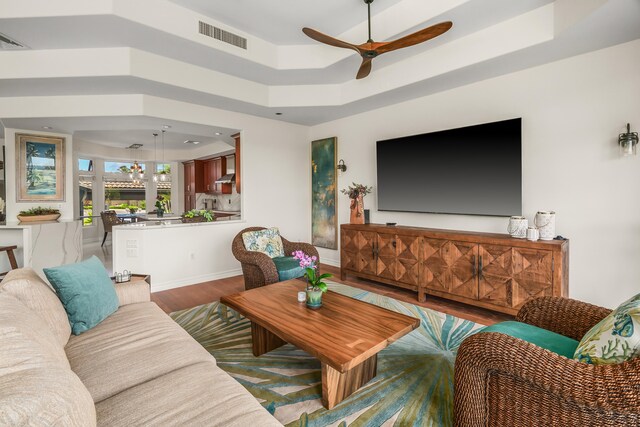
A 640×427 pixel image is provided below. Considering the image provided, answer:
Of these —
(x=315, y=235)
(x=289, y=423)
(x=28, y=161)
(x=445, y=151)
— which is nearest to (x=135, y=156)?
(x=28, y=161)

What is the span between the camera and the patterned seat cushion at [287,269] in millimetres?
3496

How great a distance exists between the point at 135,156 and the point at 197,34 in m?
6.77

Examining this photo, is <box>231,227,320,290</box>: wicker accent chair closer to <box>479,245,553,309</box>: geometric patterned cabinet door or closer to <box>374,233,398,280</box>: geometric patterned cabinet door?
<box>374,233,398,280</box>: geometric patterned cabinet door

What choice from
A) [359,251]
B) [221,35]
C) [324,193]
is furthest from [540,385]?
[324,193]

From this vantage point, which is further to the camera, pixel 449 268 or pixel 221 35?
pixel 449 268

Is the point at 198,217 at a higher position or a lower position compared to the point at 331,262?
higher

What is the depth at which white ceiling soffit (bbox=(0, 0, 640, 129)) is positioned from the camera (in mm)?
2629

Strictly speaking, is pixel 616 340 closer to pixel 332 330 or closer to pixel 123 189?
pixel 332 330

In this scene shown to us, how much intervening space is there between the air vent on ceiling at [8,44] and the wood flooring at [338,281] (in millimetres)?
3021

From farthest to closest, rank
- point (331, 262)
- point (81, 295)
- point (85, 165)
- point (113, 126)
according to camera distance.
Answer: point (85, 165) < point (331, 262) < point (113, 126) < point (81, 295)

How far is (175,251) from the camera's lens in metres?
4.38

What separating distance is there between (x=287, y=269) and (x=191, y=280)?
182 centimetres

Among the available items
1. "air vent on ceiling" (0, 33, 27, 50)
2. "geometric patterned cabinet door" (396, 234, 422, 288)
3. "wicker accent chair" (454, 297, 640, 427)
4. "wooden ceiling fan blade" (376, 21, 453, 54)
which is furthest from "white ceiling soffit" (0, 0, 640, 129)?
"wicker accent chair" (454, 297, 640, 427)

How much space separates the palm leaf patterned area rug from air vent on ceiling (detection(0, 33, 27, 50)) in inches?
126
